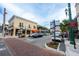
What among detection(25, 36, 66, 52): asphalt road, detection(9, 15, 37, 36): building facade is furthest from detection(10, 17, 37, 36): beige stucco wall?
detection(25, 36, 66, 52): asphalt road

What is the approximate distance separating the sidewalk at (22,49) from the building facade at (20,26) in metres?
0.29

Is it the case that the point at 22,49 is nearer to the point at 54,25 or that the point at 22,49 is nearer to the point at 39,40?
the point at 39,40

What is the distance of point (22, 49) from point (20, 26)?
0.92 metres

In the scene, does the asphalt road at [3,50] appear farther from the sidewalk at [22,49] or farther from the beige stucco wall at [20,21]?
the beige stucco wall at [20,21]

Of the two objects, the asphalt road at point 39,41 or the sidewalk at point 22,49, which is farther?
the asphalt road at point 39,41

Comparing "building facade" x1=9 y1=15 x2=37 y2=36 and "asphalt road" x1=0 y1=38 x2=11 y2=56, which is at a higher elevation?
"building facade" x1=9 y1=15 x2=37 y2=36

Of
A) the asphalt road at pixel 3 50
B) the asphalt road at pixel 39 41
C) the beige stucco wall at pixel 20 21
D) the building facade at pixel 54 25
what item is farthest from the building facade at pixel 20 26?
the building facade at pixel 54 25

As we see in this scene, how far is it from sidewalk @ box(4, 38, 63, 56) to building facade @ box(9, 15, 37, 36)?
29 cm

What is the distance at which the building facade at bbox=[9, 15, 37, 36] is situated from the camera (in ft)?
14.5

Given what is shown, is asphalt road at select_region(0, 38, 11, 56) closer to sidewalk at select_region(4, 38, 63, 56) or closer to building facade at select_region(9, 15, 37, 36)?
sidewalk at select_region(4, 38, 63, 56)

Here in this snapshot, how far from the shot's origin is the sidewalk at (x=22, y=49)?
3840 mm

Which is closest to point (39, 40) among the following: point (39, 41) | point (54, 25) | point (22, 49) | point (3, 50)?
point (39, 41)

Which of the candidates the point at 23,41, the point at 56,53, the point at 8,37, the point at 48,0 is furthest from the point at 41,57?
the point at 48,0

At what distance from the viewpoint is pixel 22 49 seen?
404 cm
